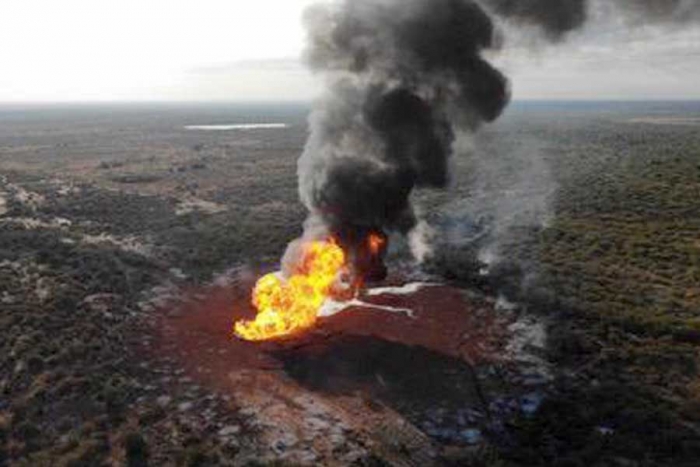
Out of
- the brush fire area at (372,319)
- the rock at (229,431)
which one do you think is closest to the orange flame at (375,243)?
the brush fire area at (372,319)

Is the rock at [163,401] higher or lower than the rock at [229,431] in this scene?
higher

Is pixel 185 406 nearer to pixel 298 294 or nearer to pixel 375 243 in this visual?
pixel 298 294

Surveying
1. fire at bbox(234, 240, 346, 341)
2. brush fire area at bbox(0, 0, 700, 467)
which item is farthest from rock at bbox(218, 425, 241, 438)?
fire at bbox(234, 240, 346, 341)

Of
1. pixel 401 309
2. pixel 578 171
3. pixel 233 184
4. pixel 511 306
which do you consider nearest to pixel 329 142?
pixel 401 309

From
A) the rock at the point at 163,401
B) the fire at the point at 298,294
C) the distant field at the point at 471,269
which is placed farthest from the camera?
the fire at the point at 298,294

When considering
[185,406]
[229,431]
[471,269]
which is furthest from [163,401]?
[471,269]

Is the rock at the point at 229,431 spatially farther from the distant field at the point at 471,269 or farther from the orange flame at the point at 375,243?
the orange flame at the point at 375,243

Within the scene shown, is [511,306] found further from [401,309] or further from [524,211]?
[524,211]
